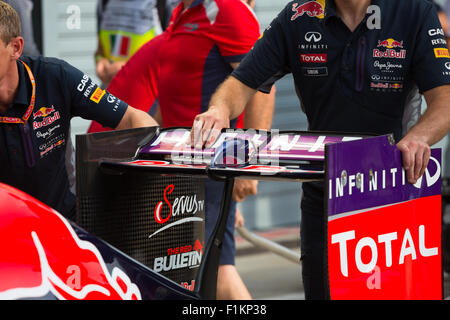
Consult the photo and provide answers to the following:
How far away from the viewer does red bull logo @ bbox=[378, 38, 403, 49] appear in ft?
9.41

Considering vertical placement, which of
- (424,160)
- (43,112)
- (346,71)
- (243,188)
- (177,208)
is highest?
(346,71)

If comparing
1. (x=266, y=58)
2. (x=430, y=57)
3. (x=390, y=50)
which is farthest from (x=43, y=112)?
(x=430, y=57)

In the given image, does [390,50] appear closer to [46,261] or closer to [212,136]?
[212,136]

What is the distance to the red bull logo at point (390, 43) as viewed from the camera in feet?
9.41

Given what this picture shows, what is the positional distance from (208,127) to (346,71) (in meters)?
0.55

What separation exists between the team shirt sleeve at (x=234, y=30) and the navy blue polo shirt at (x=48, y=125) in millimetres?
862

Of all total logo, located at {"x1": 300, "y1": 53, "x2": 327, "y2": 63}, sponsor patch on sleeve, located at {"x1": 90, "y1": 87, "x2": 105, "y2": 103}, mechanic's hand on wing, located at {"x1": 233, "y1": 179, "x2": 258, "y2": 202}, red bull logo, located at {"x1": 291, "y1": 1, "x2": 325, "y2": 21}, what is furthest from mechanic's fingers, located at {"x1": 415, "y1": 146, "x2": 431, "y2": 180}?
mechanic's hand on wing, located at {"x1": 233, "y1": 179, "x2": 258, "y2": 202}

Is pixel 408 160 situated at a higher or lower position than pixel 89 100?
lower

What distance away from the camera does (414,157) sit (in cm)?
238

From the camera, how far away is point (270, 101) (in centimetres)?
385

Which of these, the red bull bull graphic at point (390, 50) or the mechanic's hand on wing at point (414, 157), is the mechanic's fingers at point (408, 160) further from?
the red bull bull graphic at point (390, 50)
